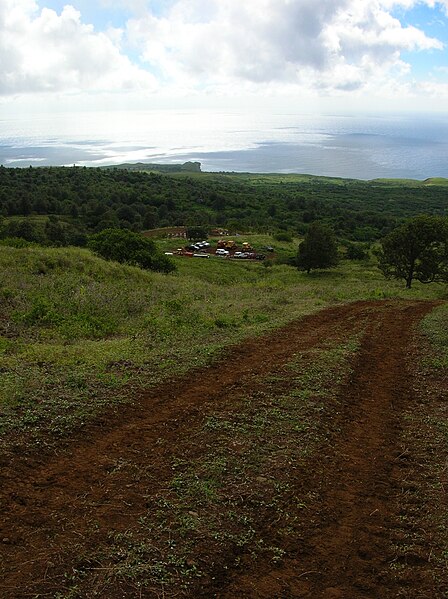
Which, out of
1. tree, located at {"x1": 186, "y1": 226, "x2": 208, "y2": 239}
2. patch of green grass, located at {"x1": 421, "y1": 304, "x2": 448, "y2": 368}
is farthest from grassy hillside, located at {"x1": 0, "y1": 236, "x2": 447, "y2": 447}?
tree, located at {"x1": 186, "y1": 226, "x2": 208, "y2": 239}

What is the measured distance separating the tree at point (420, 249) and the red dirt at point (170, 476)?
72.6 ft

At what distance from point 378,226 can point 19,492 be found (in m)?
86.0

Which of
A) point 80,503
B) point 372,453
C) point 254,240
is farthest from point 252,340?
point 254,240

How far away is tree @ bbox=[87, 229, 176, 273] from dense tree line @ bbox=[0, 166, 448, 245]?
15623 millimetres

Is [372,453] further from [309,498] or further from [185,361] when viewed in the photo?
[185,361]

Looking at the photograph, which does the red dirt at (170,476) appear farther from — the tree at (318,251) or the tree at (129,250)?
the tree at (318,251)

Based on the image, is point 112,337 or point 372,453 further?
point 112,337

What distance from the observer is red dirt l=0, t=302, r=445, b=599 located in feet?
13.0

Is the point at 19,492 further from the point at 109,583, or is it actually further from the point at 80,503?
the point at 109,583

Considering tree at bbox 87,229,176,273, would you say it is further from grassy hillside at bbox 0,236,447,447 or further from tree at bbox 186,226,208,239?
tree at bbox 186,226,208,239

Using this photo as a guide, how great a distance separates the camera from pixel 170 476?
527 cm

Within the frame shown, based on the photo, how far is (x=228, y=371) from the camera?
851 cm

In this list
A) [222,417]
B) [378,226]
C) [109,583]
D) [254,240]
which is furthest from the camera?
[378,226]

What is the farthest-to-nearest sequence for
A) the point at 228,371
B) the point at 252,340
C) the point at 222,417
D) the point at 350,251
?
the point at 350,251, the point at 252,340, the point at 228,371, the point at 222,417
